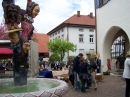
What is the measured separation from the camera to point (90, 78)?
8820mm

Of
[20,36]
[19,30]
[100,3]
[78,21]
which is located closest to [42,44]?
[78,21]

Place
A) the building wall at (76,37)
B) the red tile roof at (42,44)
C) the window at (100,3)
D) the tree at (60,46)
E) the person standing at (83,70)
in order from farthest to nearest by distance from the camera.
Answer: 1. the red tile roof at (42,44)
2. the building wall at (76,37)
3. the tree at (60,46)
4. the window at (100,3)
5. the person standing at (83,70)

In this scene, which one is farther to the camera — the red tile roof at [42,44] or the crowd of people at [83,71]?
the red tile roof at [42,44]

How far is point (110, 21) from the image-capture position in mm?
14766

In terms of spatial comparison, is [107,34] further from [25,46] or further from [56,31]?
[56,31]

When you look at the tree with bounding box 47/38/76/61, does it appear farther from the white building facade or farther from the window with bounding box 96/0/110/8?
the window with bounding box 96/0/110/8

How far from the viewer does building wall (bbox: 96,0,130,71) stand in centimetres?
1303

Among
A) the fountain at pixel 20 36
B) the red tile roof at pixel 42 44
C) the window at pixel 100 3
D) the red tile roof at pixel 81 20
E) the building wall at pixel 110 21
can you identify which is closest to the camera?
the fountain at pixel 20 36

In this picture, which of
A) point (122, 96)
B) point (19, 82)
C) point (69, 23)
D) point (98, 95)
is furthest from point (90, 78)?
point (69, 23)

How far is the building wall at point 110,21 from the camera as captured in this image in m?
13.0

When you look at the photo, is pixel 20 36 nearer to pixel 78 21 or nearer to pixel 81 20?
pixel 78 21

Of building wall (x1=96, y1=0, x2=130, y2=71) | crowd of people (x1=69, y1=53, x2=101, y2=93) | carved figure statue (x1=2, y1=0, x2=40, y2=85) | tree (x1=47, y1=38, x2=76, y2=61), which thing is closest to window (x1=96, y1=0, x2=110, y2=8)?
building wall (x1=96, y1=0, x2=130, y2=71)

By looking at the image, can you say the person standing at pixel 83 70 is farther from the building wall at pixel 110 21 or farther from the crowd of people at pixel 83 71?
the building wall at pixel 110 21

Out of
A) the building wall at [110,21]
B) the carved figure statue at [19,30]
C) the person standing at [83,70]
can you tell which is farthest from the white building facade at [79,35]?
the carved figure statue at [19,30]
